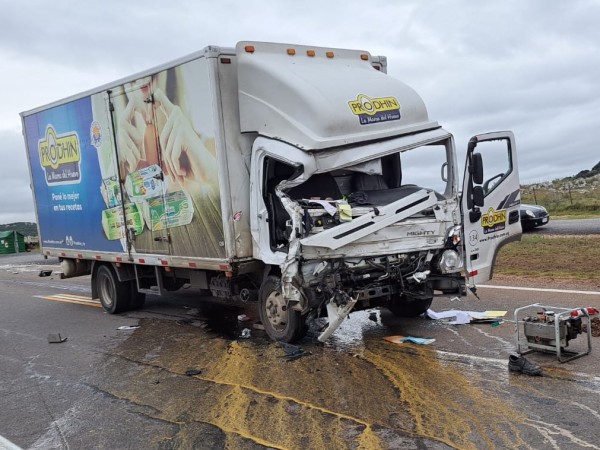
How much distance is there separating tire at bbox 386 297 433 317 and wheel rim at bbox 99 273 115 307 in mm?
5300

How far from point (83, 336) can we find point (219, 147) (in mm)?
3853

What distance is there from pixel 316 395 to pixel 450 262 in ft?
8.30

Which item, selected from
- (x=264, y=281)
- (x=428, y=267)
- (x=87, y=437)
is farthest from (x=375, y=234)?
(x=87, y=437)

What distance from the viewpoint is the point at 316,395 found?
543 centimetres

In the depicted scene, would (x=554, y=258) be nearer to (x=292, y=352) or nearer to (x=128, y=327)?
(x=292, y=352)

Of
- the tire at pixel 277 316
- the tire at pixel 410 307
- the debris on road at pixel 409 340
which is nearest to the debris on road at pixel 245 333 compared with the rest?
the tire at pixel 277 316

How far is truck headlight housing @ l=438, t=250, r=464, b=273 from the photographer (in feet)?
23.1

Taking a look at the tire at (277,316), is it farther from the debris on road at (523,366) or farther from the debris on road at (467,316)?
the debris on road at (523,366)

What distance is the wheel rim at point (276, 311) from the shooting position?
281 inches

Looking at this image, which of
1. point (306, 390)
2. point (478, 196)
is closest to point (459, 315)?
point (478, 196)

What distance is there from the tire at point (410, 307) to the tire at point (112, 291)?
16.2 feet

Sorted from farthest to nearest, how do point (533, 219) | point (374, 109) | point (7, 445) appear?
1. point (533, 219)
2. point (374, 109)
3. point (7, 445)

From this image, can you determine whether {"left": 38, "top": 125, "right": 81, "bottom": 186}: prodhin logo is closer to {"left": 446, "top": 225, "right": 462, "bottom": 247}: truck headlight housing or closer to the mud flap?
the mud flap

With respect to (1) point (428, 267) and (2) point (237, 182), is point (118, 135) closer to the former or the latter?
(2) point (237, 182)
